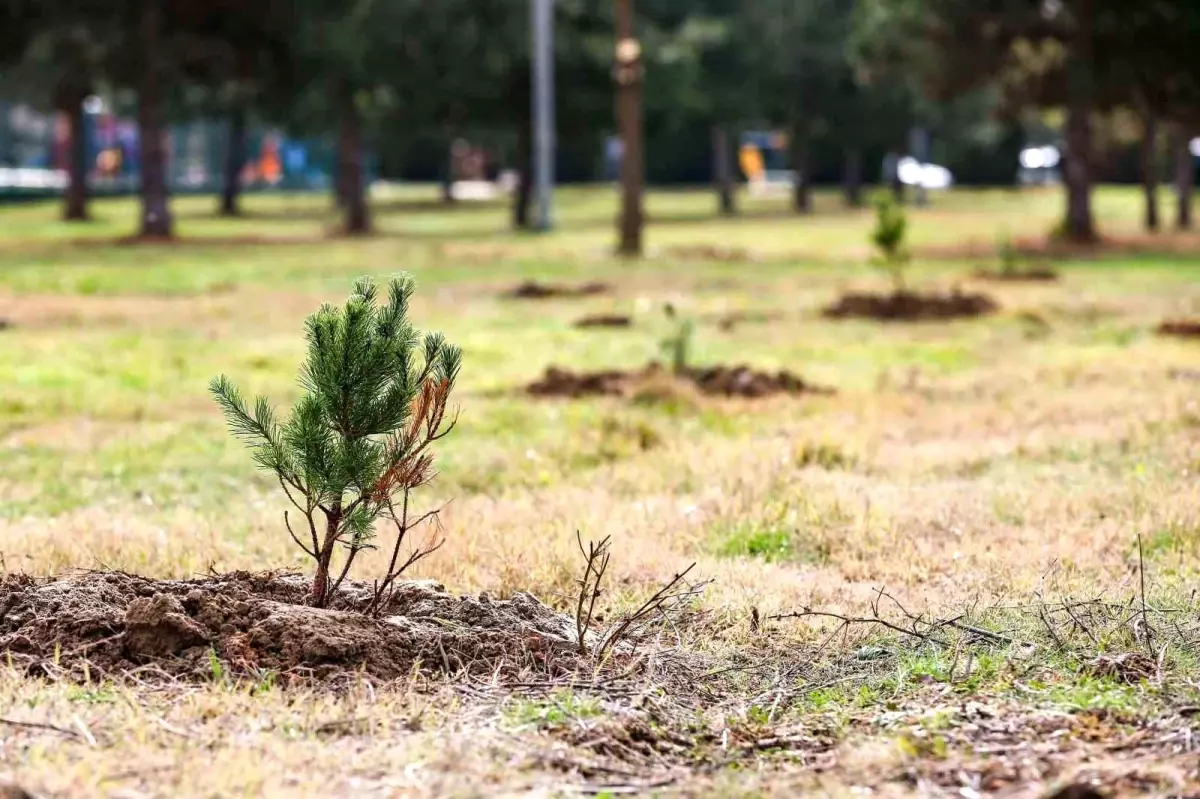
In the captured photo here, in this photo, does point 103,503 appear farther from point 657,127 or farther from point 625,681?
point 657,127

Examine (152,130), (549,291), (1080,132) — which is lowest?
(549,291)

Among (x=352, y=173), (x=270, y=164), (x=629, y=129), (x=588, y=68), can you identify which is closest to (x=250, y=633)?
(x=629, y=129)

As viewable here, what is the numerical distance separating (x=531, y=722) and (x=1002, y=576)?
259cm

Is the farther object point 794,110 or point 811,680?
point 794,110

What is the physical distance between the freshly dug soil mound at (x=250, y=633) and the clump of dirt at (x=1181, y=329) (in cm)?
1123

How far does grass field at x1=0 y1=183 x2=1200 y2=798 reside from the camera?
13.8 ft

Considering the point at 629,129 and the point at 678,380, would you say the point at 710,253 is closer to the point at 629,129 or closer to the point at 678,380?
the point at 629,129

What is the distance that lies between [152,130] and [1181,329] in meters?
22.9

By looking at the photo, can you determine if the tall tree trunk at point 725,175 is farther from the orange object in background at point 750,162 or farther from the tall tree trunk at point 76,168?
the orange object in background at point 750,162

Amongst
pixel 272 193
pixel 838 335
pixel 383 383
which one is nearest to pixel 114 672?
pixel 383 383

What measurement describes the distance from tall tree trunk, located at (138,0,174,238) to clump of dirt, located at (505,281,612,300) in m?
13.4

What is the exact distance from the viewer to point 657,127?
43125 millimetres

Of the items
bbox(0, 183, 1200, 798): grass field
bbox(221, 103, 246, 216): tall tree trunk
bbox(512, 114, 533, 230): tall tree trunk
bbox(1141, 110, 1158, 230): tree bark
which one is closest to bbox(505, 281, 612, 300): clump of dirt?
bbox(0, 183, 1200, 798): grass field

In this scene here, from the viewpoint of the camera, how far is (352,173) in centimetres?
3938
